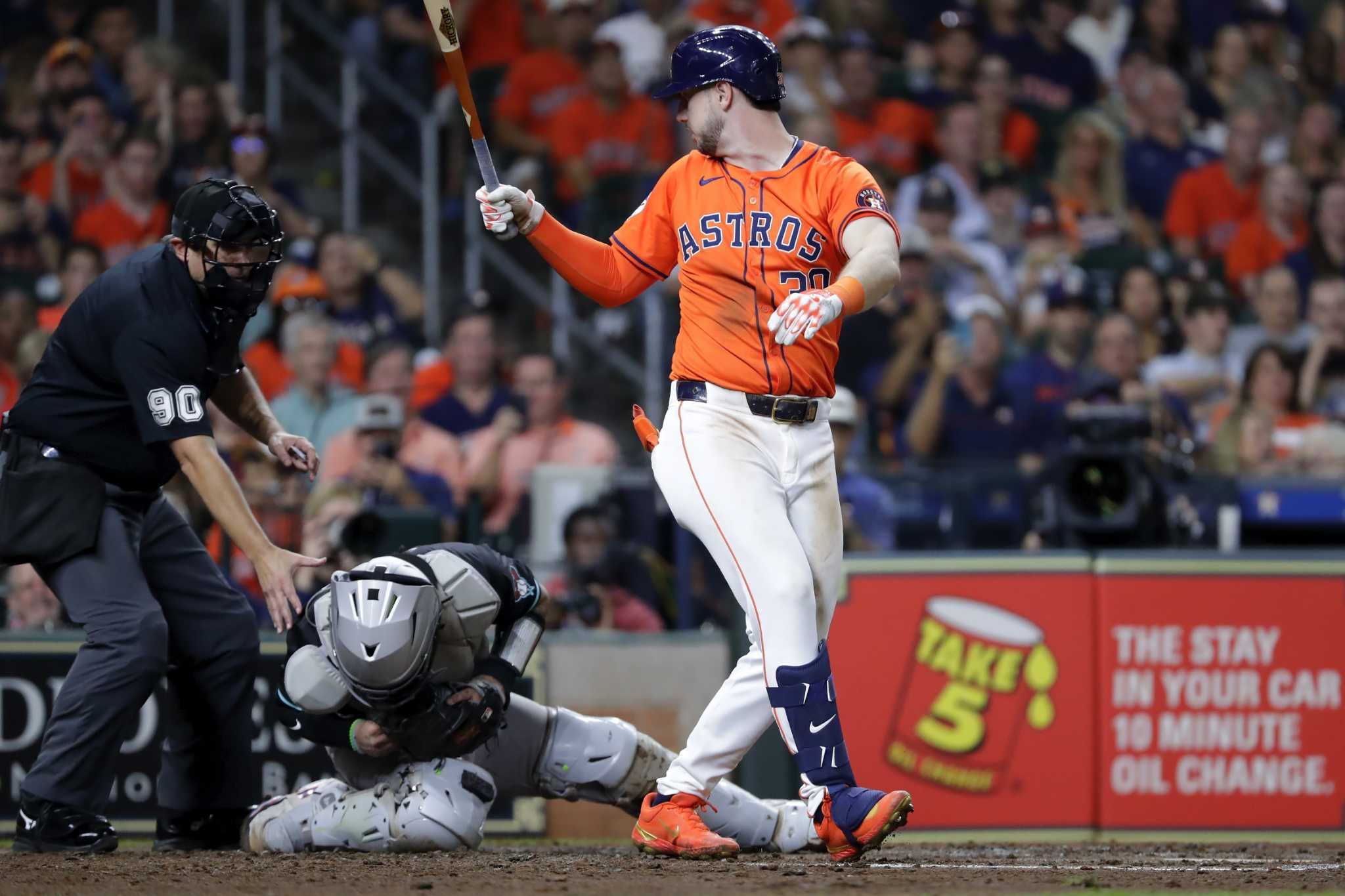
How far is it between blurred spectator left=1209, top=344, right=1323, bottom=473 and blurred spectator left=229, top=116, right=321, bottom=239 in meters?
5.01

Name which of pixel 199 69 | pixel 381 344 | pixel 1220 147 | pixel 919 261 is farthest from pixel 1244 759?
pixel 199 69

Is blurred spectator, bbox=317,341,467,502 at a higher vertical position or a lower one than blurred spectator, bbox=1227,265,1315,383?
lower

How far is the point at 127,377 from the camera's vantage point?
4930mm

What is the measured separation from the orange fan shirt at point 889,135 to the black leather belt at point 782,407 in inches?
251

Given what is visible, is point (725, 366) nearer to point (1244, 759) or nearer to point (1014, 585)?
point (1014, 585)

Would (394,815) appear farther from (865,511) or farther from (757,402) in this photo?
(865,511)

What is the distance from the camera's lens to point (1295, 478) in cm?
790

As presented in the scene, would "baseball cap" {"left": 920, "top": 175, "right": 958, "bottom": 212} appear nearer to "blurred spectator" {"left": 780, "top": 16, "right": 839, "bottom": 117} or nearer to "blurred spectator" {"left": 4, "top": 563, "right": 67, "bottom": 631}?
"blurred spectator" {"left": 780, "top": 16, "right": 839, "bottom": 117}

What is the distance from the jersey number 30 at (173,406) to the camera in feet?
16.0

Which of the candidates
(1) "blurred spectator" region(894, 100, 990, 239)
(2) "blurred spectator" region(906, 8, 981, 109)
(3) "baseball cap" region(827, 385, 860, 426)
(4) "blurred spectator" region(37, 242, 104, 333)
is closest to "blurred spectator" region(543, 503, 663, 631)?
(3) "baseball cap" region(827, 385, 860, 426)

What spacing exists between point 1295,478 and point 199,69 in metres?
6.40

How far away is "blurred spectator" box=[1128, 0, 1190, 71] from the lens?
1221 cm

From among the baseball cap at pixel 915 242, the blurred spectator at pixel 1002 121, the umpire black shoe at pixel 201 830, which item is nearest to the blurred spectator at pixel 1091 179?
the blurred spectator at pixel 1002 121

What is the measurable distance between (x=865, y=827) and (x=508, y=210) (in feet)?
6.23
